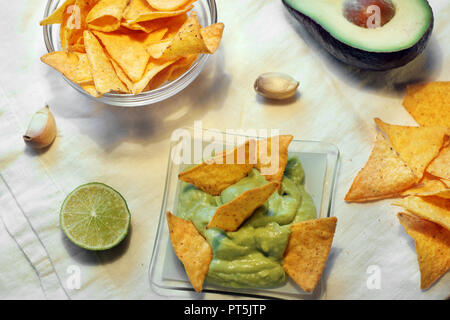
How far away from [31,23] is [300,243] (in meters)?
1.08

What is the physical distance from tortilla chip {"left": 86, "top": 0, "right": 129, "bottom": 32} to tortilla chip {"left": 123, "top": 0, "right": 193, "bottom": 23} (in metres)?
0.02

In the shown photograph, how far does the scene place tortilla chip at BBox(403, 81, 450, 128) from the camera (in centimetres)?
147

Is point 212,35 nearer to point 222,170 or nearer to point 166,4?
point 166,4

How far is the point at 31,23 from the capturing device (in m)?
1.62

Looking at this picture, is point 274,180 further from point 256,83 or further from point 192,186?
point 256,83

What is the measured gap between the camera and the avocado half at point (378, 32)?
1.35 meters

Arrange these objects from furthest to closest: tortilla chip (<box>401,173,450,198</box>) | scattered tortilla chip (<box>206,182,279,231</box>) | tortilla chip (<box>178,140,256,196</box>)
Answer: tortilla chip (<box>401,173,450,198</box>), tortilla chip (<box>178,140,256,196</box>), scattered tortilla chip (<box>206,182,279,231</box>)

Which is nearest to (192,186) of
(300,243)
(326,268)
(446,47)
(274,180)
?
(274,180)

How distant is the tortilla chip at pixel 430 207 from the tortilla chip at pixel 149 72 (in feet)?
2.34

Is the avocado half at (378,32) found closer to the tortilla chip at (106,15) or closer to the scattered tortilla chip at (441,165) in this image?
the scattered tortilla chip at (441,165)

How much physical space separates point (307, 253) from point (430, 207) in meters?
0.36

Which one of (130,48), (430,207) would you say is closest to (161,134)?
(130,48)

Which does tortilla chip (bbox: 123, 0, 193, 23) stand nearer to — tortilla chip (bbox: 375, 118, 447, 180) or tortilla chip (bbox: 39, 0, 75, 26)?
tortilla chip (bbox: 39, 0, 75, 26)

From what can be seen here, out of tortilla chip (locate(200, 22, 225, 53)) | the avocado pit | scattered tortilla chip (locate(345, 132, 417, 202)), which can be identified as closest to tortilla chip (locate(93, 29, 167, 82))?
tortilla chip (locate(200, 22, 225, 53))
